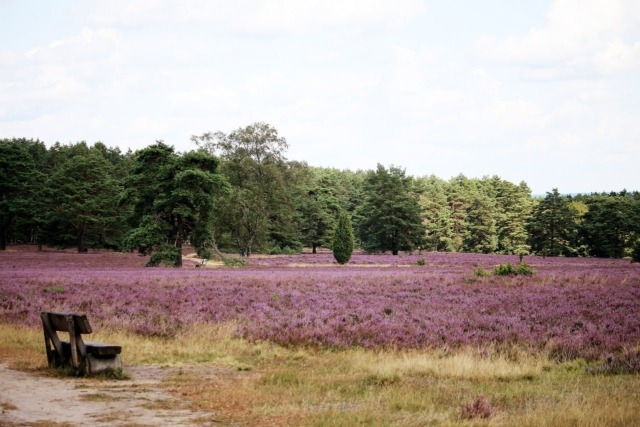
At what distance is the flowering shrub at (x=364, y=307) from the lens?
706 inches

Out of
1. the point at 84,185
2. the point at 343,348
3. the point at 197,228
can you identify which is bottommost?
the point at 343,348

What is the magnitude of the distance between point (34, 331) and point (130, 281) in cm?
1116

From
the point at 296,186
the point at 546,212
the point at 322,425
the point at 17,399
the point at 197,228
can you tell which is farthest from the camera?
the point at 296,186

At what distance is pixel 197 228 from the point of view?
153 ft

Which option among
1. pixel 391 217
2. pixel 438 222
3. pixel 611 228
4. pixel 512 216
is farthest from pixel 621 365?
pixel 438 222

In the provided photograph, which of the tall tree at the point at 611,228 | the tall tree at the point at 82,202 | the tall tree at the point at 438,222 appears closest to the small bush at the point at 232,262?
the tall tree at the point at 82,202

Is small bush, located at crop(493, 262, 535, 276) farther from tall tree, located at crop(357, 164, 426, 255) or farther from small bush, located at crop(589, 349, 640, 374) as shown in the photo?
tall tree, located at crop(357, 164, 426, 255)

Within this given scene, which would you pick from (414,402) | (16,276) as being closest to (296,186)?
(16,276)

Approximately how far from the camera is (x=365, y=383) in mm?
12281

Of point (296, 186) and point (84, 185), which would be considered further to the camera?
point (296, 186)

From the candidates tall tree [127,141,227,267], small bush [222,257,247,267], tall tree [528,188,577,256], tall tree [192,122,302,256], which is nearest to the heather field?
tall tree [127,141,227,267]

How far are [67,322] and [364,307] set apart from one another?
12445 mm

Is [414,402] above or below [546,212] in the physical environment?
below

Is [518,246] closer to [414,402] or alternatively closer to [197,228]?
[197,228]
